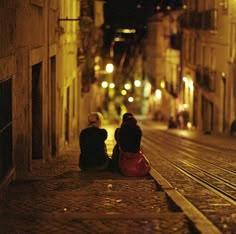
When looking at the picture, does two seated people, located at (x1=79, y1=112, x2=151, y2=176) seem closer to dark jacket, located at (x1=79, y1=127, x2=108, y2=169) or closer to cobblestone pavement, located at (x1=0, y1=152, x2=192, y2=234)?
dark jacket, located at (x1=79, y1=127, x2=108, y2=169)

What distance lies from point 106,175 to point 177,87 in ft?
147

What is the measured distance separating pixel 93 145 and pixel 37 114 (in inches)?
115

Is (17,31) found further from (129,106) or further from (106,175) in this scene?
(129,106)

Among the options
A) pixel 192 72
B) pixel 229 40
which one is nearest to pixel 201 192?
pixel 229 40

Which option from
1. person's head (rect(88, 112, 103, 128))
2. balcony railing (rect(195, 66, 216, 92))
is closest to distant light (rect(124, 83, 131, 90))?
balcony railing (rect(195, 66, 216, 92))

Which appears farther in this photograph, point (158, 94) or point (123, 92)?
point (123, 92)

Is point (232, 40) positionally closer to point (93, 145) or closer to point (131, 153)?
point (93, 145)

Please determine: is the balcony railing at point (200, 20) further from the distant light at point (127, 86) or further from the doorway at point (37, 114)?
the distant light at point (127, 86)

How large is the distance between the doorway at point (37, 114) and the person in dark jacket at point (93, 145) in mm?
2599

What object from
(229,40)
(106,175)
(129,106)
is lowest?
(129,106)

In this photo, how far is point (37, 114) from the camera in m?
16.1

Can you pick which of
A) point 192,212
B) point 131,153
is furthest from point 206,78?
point 192,212

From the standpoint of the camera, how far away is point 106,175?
13.3 meters

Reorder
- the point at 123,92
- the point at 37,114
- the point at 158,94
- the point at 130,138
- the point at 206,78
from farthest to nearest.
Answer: the point at 123,92 → the point at 158,94 → the point at 206,78 → the point at 37,114 → the point at 130,138
